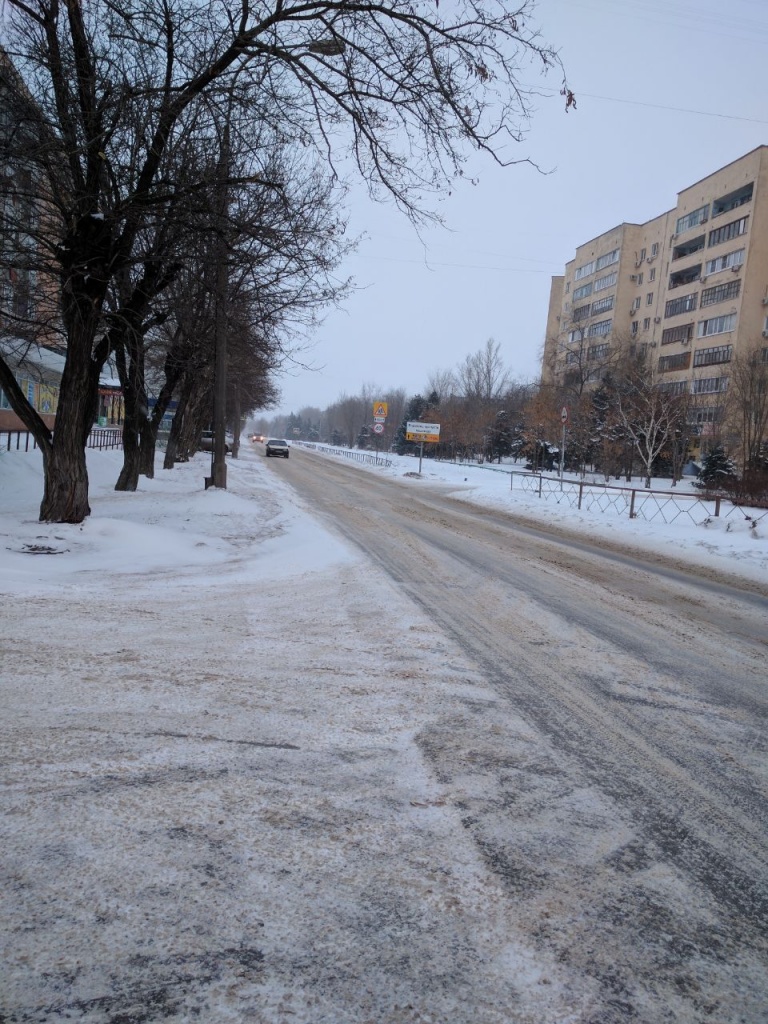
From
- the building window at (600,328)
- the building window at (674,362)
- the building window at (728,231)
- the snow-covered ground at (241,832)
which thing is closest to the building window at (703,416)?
the building window at (674,362)

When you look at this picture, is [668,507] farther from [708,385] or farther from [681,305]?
[681,305]

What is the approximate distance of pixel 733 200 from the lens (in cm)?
5062

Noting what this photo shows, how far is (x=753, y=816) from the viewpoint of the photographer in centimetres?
285

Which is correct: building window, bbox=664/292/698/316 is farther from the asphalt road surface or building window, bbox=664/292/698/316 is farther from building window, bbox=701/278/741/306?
the asphalt road surface

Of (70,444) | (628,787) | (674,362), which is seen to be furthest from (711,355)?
(628,787)

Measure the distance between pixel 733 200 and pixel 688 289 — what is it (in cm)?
707

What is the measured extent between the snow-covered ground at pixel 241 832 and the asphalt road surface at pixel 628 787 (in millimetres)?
180

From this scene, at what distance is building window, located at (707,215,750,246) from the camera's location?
4829cm

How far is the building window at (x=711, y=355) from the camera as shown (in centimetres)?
4878

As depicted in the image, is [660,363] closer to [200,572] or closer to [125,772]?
[200,572]

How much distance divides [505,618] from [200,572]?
363cm

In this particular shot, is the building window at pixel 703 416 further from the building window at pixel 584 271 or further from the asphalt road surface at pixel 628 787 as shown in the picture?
the asphalt road surface at pixel 628 787

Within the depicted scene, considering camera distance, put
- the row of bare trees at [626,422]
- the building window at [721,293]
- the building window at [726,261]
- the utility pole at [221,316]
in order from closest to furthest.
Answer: the utility pole at [221,316] → the row of bare trees at [626,422] → the building window at [726,261] → the building window at [721,293]

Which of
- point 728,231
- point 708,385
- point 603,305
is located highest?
point 728,231
